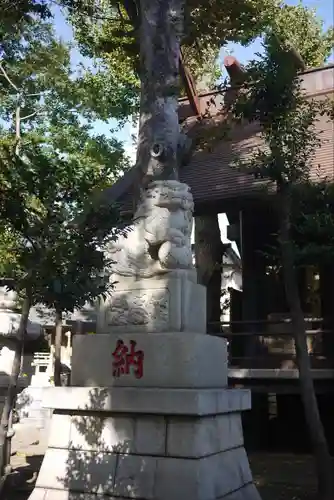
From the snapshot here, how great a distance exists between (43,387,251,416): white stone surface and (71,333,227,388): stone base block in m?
0.15

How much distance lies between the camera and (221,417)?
469cm

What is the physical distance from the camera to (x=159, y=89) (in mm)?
7934

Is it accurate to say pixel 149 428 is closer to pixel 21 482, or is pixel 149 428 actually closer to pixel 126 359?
pixel 126 359

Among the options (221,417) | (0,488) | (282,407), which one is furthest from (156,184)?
(282,407)

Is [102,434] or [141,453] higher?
[102,434]

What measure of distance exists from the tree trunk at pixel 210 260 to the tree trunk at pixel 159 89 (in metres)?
4.80

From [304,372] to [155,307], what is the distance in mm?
2962

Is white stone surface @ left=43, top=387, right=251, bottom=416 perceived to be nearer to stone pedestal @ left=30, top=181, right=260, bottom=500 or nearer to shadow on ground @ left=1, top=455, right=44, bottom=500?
stone pedestal @ left=30, top=181, right=260, bottom=500

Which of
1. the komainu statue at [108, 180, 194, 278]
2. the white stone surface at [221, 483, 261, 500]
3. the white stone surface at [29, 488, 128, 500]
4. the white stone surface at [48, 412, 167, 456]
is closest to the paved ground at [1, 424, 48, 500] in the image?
the white stone surface at [29, 488, 128, 500]

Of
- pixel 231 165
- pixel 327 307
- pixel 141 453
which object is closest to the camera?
pixel 141 453

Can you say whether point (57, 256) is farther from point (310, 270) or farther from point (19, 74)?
point (310, 270)

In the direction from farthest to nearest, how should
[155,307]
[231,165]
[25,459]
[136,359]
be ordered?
[231,165], [25,459], [155,307], [136,359]

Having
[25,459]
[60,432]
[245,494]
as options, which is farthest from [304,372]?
[25,459]

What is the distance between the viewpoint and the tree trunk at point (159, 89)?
23.9 feet
